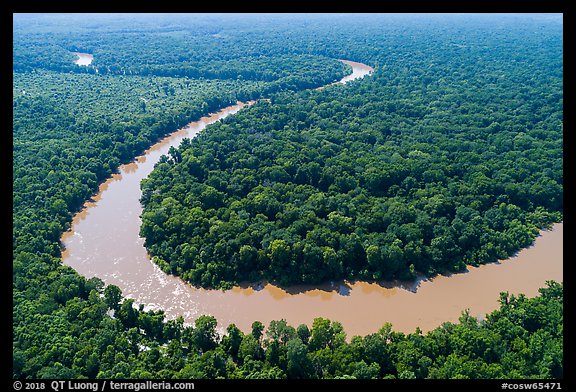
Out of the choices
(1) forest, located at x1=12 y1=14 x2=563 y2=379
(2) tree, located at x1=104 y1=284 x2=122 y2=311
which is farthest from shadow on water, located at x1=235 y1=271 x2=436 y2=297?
(2) tree, located at x1=104 y1=284 x2=122 y2=311

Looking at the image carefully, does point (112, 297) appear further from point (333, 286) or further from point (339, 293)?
point (339, 293)

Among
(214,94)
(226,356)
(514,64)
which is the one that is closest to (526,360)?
(226,356)

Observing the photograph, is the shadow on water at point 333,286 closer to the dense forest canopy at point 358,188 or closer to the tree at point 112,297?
the dense forest canopy at point 358,188

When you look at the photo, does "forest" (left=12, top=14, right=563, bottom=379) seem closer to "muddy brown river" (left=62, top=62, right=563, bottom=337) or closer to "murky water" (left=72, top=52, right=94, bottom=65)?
"muddy brown river" (left=62, top=62, right=563, bottom=337)

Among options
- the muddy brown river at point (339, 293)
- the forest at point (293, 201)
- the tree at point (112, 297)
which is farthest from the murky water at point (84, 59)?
the tree at point (112, 297)

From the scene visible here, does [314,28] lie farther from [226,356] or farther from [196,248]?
[226,356]
